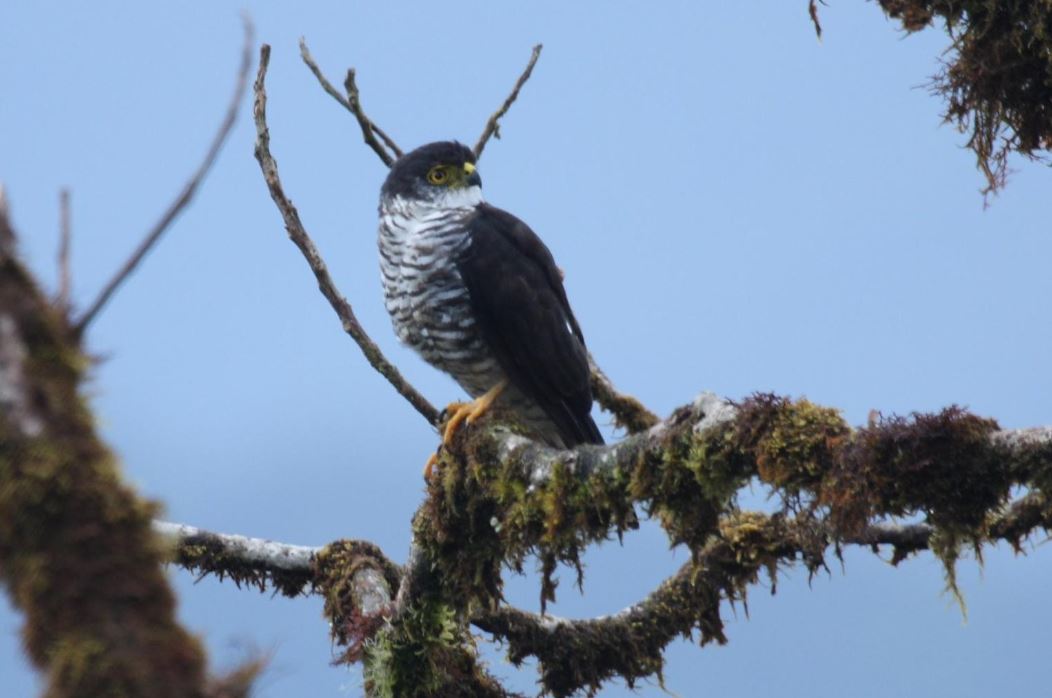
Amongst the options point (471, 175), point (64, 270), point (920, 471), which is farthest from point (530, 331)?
point (64, 270)

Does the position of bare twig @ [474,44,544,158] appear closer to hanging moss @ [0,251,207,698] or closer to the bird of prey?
the bird of prey

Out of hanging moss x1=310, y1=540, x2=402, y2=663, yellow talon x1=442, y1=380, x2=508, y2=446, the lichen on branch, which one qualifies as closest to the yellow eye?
yellow talon x1=442, y1=380, x2=508, y2=446

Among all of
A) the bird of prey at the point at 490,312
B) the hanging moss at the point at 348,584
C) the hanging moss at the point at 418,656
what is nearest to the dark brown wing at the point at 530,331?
the bird of prey at the point at 490,312

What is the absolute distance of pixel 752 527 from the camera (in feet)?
15.6

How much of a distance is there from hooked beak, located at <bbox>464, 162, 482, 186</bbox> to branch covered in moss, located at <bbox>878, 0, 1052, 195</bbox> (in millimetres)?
2324

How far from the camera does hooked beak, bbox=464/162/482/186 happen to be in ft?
20.8

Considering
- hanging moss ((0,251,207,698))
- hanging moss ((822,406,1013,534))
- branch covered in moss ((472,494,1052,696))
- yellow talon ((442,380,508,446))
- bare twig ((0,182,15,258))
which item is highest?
yellow talon ((442,380,508,446))

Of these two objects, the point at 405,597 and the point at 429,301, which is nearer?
the point at 405,597

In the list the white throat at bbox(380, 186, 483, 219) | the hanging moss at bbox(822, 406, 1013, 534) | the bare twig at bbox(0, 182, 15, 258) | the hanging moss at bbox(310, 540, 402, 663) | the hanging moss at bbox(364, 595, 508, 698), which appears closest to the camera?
the bare twig at bbox(0, 182, 15, 258)

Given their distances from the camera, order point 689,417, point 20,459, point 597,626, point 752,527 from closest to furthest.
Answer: point 20,459
point 689,417
point 752,527
point 597,626

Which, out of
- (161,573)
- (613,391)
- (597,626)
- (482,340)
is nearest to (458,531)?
(597,626)

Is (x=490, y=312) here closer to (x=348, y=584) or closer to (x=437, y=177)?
(x=437, y=177)

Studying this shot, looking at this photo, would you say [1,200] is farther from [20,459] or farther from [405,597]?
[405,597]

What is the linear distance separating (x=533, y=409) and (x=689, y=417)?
2.22 m
